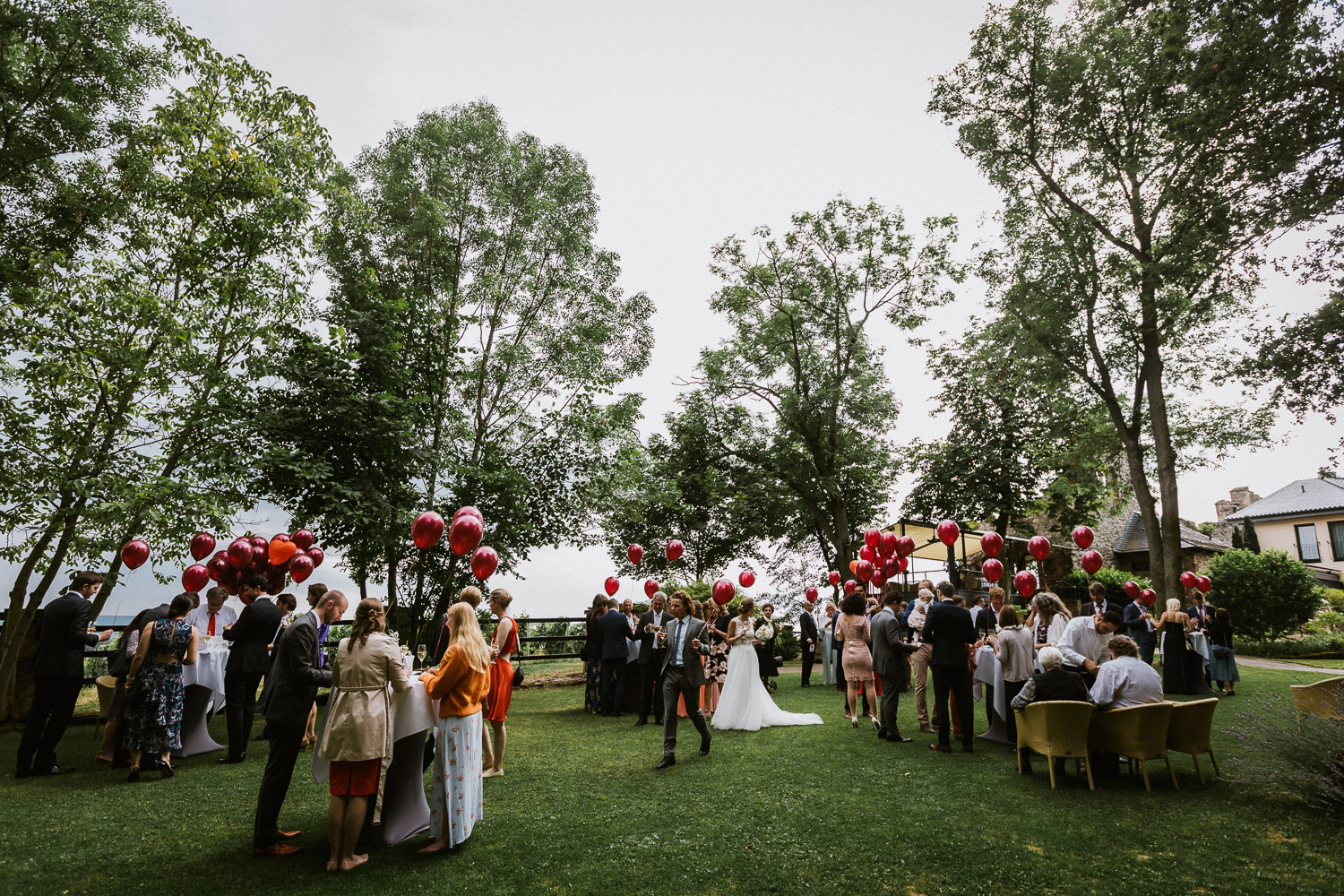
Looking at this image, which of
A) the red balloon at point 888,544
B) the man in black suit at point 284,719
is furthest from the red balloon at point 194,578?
the red balloon at point 888,544

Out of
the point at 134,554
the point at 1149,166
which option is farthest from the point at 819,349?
the point at 134,554

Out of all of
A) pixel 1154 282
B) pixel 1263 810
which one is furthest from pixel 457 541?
pixel 1154 282

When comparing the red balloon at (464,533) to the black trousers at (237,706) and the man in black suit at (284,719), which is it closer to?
the man in black suit at (284,719)

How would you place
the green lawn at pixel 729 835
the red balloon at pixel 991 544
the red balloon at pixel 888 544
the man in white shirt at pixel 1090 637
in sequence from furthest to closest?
the red balloon at pixel 888 544 → the red balloon at pixel 991 544 → the man in white shirt at pixel 1090 637 → the green lawn at pixel 729 835

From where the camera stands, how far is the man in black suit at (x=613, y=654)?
35.1ft

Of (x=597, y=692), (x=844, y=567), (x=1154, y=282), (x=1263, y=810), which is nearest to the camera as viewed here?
(x=1263, y=810)

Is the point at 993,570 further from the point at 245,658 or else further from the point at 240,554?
the point at 240,554

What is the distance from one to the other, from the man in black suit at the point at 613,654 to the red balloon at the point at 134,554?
646cm

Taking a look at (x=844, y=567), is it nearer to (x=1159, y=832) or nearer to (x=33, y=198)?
(x=1159, y=832)

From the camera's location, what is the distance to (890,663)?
320 inches

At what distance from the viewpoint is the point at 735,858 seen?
450 cm

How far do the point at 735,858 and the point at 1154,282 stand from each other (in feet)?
46.2

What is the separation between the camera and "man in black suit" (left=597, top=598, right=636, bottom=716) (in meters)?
10.7

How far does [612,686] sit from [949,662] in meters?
5.66
